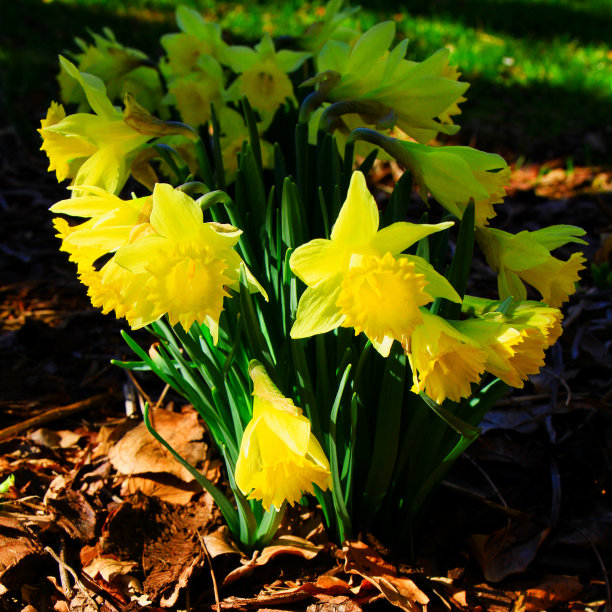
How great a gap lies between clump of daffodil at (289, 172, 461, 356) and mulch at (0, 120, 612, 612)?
0.67 m

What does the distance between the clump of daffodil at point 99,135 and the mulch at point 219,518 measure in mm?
818

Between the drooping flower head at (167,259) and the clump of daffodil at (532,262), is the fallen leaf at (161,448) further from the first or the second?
the clump of daffodil at (532,262)

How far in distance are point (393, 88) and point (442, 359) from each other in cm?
60

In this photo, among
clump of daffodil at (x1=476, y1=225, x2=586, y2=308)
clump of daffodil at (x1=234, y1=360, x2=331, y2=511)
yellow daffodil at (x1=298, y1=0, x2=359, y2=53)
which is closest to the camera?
clump of daffodil at (x1=234, y1=360, x2=331, y2=511)

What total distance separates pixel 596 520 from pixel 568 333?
0.79m

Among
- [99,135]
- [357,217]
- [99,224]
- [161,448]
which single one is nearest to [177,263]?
[99,224]

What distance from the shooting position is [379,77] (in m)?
1.48

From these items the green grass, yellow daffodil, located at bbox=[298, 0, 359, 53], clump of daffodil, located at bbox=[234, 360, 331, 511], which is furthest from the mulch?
the green grass

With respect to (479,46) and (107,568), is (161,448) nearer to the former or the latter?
(107,568)

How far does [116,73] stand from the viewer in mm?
2029

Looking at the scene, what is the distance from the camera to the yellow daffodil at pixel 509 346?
3.68 ft

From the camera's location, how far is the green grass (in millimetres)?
4090

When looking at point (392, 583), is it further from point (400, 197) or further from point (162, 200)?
point (162, 200)

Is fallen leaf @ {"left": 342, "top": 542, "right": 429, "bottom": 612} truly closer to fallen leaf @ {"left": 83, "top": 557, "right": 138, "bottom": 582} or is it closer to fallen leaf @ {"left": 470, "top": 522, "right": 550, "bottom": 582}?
Result: fallen leaf @ {"left": 470, "top": 522, "right": 550, "bottom": 582}
